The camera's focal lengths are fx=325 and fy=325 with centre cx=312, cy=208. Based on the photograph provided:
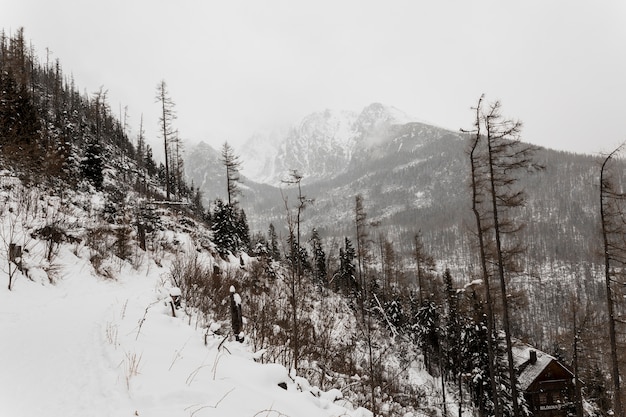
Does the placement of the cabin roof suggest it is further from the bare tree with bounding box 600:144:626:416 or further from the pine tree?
the bare tree with bounding box 600:144:626:416

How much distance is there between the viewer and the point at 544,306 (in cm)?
10369

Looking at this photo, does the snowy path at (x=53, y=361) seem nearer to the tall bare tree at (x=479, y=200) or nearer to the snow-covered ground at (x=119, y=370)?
the snow-covered ground at (x=119, y=370)

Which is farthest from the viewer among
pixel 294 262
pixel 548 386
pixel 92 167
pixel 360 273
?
pixel 548 386

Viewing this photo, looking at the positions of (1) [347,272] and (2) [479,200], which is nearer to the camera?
(2) [479,200]

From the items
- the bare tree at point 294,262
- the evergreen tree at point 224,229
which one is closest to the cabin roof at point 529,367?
the evergreen tree at point 224,229

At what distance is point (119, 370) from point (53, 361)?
24.7 inches

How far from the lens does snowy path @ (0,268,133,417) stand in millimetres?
2211

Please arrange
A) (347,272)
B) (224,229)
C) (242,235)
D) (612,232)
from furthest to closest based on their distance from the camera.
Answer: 1. (347,272)
2. (242,235)
3. (224,229)
4. (612,232)

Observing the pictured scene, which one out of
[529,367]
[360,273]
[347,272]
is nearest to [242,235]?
[347,272]

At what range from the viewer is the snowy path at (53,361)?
2211 mm

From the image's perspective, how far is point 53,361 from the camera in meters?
2.87

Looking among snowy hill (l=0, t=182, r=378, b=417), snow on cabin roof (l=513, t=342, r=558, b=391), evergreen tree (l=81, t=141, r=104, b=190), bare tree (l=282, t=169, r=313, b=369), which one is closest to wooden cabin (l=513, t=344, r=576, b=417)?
snow on cabin roof (l=513, t=342, r=558, b=391)

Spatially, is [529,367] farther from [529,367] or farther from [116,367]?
[116,367]

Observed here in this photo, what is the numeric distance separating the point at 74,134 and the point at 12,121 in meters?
24.5
